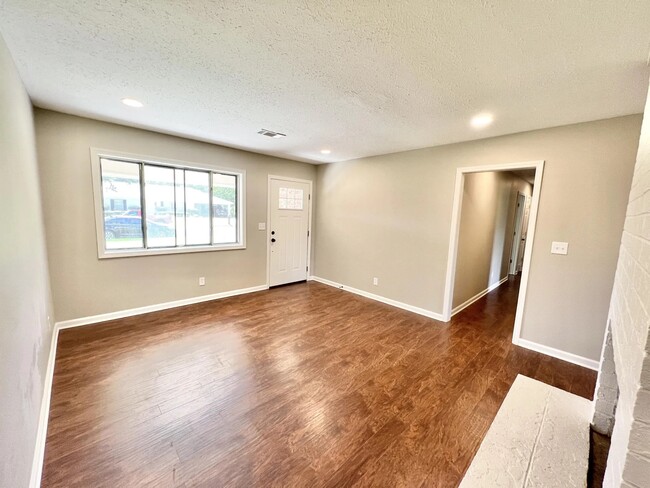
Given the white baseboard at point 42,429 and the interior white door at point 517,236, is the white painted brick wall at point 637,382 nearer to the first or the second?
the white baseboard at point 42,429

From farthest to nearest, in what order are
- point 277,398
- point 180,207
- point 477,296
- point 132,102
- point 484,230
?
point 477,296, point 484,230, point 180,207, point 132,102, point 277,398

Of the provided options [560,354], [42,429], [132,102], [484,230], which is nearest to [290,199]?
[132,102]

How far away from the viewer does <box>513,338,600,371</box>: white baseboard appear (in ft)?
8.54

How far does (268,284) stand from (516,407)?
3851 mm

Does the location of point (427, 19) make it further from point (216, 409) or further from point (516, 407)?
point (216, 409)

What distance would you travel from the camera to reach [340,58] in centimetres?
163

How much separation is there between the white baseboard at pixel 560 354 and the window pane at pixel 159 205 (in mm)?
4669

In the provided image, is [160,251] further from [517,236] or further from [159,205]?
→ [517,236]

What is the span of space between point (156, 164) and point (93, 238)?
46.5 inches

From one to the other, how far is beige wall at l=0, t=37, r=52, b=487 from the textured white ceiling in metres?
0.47

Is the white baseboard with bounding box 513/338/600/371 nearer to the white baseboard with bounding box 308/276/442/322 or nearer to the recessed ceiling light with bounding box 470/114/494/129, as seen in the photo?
the white baseboard with bounding box 308/276/442/322

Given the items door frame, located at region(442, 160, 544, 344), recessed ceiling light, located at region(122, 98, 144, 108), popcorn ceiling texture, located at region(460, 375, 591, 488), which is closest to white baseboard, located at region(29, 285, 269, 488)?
popcorn ceiling texture, located at region(460, 375, 591, 488)

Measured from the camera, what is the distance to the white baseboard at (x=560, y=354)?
260cm

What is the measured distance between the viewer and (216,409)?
1913mm
